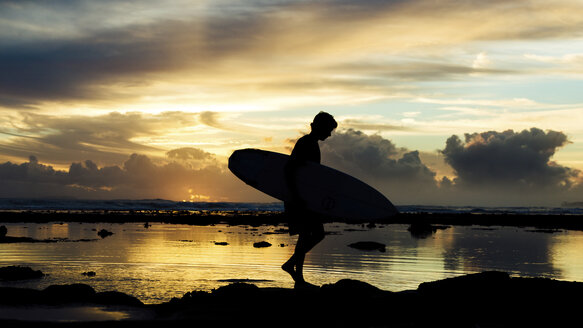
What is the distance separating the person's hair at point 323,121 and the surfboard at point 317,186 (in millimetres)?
672

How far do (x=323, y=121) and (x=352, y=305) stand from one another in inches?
115

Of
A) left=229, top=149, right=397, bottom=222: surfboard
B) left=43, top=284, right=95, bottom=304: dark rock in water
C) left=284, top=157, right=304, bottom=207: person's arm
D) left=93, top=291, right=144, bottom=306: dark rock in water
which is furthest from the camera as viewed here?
left=229, top=149, right=397, bottom=222: surfboard

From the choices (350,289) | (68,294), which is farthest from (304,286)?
(68,294)

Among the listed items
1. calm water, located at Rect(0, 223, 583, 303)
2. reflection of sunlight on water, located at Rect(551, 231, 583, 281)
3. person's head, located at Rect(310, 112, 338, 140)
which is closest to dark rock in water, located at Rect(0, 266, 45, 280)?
calm water, located at Rect(0, 223, 583, 303)

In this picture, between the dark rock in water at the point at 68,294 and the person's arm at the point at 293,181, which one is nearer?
the dark rock in water at the point at 68,294

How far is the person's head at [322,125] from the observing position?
8938 mm

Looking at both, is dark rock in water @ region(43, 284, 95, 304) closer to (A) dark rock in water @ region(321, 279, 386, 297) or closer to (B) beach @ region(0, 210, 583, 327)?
(B) beach @ region(0, 210, 583, 327)

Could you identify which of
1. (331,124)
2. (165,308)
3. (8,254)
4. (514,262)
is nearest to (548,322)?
(331,124)

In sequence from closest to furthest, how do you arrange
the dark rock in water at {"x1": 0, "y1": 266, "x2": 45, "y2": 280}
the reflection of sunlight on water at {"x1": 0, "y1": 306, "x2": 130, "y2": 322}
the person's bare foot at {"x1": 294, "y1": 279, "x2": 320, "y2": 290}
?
the reflection of sunlight on water at {"x1": 0, "y1": 306, "x2": 130, "y2": 322}, the person's bare foot at {"x1": 294, "y1": 279, "x2": 320, "y2": 290}, the dark rock in water at {"x1": 0, "y1": 266, "x2": 45, "y2": 280}

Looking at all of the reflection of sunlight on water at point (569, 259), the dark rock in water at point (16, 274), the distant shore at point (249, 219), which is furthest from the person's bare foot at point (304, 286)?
the distant shore at point (249, 219)

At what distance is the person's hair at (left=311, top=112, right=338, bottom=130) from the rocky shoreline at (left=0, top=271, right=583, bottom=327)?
2525 mm

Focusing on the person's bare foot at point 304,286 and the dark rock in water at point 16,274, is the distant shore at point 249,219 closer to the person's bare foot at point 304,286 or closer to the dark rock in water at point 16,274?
the dark rock in water at point 16,274

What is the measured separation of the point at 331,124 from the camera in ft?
29.6

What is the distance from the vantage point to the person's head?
894 cm
